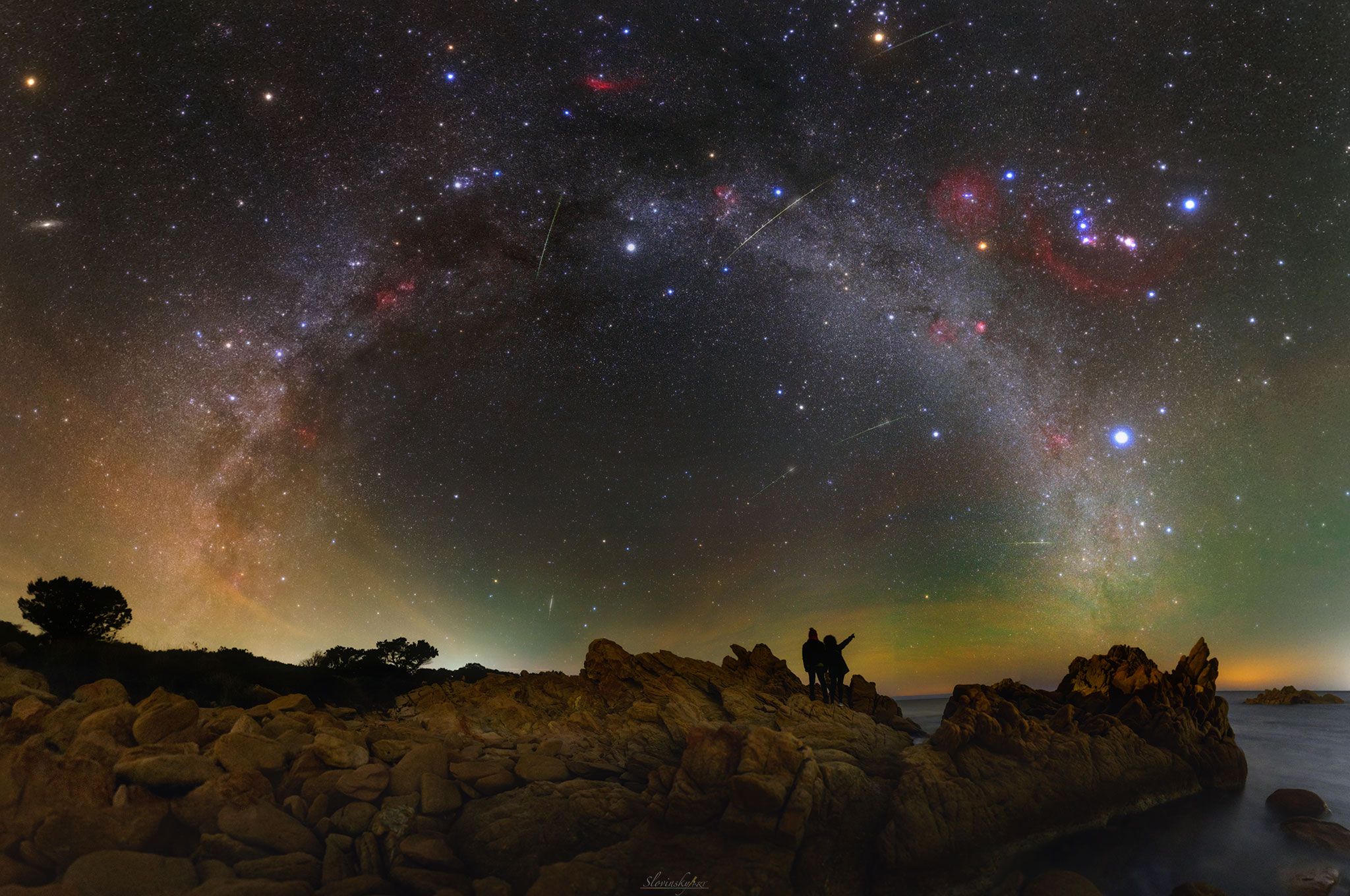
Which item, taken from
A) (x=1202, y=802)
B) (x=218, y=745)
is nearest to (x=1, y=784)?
(x=218, y=745)

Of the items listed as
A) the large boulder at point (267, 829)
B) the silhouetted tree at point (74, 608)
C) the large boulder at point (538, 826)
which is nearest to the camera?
the large boulder at point (267, 829)

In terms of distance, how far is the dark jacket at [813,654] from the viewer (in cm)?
2061

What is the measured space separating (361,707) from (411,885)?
18.4 m

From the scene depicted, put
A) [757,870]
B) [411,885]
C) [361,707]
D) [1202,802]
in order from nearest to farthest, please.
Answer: [411,885] < [757,870] < [1202,802] < [361,707]

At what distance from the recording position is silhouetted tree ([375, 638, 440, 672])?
35406 mm

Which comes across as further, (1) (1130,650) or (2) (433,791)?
(1) (1130,650)

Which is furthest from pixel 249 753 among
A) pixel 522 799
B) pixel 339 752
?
pixel 522 799

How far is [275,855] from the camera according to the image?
9.01 m

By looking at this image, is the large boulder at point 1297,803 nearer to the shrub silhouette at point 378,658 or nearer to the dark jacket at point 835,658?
the dark jacket at point 835,658

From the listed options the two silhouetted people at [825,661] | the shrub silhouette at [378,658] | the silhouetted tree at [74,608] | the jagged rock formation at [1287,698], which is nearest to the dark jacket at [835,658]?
the two silhouetted people at [825,661]

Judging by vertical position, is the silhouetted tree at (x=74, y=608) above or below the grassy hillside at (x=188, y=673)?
above

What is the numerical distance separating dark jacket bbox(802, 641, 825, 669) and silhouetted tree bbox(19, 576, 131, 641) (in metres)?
30.7

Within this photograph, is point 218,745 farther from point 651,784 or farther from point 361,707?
point 361,707

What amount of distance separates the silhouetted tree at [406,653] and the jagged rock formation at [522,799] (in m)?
20.6
